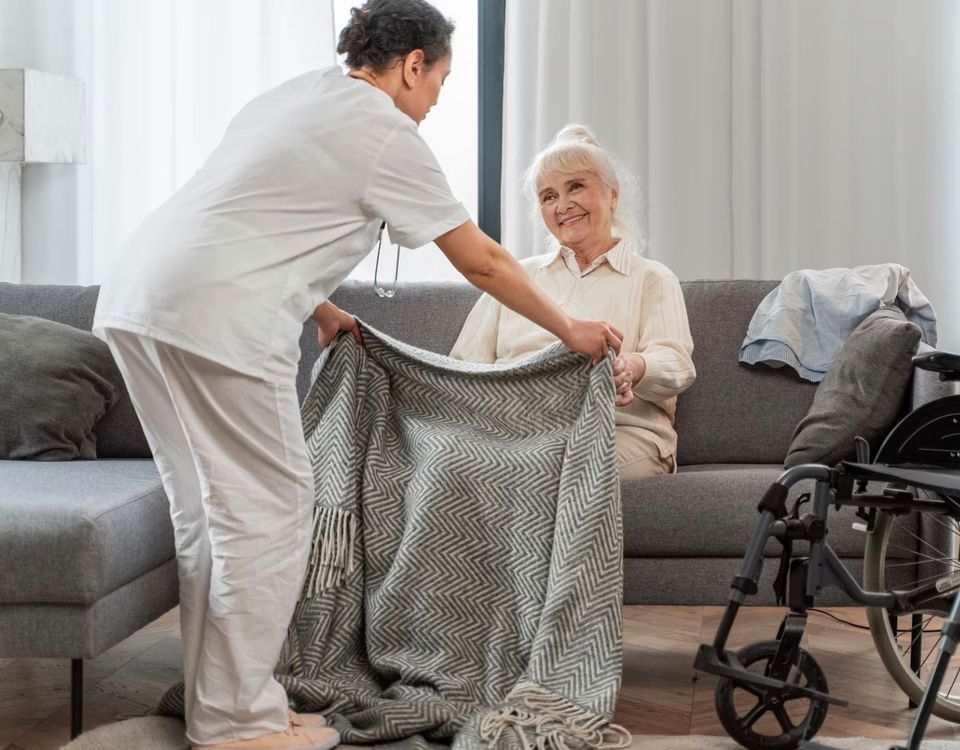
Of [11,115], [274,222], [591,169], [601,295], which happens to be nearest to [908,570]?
[601,295]

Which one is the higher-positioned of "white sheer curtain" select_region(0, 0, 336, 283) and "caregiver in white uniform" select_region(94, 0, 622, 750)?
"white sheer curtain" select_region(0, 0, 336, 283)

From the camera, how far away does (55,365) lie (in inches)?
112

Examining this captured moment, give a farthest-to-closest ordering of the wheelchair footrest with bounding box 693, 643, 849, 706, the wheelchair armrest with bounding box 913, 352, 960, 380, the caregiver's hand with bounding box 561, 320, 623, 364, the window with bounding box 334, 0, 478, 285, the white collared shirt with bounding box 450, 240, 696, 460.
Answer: the window with bounding box 334, 0, 478, 285, the white collared shirt with bounding box 450, 240, 696, 460, the caregiver's hand with bounding box 561, 320, 623, 364, the wheelchair armrest with bounding box 913, 352, 960, 380, the wheelchair footrest with bounding box 693, 643, 849, 706

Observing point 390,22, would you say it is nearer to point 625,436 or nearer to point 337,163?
point 337,163

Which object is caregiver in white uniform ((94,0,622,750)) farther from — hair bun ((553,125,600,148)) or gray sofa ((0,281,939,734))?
hair bun ((553,125,600,148))

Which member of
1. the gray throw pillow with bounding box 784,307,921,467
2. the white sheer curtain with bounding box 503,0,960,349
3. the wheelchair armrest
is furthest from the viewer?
the white sheer curtain with bounding box 503,0,960,349

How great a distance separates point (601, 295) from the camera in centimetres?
288

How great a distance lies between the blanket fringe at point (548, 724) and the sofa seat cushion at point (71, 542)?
0.69 meters

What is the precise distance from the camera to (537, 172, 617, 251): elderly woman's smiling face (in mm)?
2908

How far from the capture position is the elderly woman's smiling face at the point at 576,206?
2908mm

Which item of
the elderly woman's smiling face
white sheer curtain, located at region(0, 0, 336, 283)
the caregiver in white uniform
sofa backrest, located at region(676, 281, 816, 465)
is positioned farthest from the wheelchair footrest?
white sheer curtain, located at region(0, 0, 336, 283)

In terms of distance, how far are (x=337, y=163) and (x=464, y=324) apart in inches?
43.2

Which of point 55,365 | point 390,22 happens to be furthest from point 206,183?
point 55,365

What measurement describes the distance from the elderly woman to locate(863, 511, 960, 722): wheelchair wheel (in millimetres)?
514
